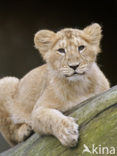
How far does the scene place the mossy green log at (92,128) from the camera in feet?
11.4

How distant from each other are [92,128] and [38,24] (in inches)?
277

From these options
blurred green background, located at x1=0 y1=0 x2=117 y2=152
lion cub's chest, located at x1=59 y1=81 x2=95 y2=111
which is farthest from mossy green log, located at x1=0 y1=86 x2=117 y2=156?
blurred green background, located at x1=0 y1=0 x2=117 y2=152

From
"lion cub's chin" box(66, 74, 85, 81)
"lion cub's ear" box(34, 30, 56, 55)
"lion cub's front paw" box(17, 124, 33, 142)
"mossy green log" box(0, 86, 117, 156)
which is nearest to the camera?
"mossy green log" box(0, 86, 117, 156)

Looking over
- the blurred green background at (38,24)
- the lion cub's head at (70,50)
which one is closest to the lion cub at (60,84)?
the lion cub's head at (70,50)

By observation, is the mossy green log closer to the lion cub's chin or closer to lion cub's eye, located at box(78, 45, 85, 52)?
the lion cub's chin

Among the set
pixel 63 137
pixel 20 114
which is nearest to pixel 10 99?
pixel 20 114

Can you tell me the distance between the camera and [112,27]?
10336mm

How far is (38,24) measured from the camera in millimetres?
10414

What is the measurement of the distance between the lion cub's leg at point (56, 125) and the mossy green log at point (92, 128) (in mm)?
67

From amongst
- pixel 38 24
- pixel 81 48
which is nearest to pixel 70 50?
pixel 81 48

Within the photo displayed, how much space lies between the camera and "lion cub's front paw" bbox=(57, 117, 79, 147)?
3.54 metres

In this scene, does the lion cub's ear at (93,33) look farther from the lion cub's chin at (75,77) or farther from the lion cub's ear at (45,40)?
the lion cub's chin at (75,77)

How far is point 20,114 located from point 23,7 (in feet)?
18.6

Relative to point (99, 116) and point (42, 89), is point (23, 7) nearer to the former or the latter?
point (42, 89)
